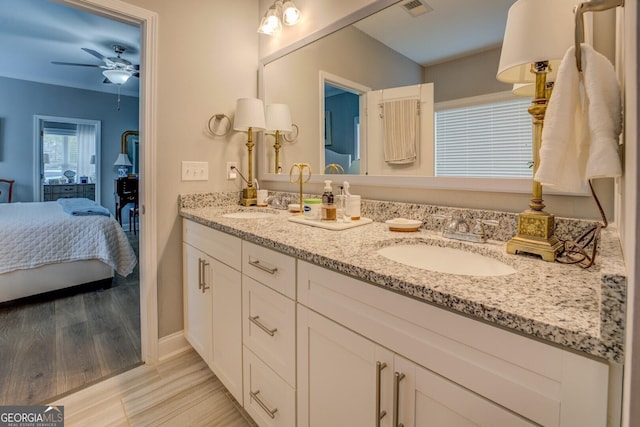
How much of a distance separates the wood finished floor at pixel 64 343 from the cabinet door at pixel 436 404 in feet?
5.56

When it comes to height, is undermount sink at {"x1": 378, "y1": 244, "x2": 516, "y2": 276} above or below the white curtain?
below

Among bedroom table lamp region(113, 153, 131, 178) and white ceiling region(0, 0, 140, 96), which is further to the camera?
bedroom table lamp region(113, 153, 131, 178)

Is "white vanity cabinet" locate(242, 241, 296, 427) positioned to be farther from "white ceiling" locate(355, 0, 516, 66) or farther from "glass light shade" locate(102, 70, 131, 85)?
"glass light shade" locate(102, 70, 131, 85)

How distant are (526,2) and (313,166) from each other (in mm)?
1241

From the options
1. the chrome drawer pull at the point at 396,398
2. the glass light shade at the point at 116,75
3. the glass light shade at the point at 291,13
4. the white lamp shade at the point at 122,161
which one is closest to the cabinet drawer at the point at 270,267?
the chrome drawer pull at the point at 396,398

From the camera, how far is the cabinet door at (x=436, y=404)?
0.59m

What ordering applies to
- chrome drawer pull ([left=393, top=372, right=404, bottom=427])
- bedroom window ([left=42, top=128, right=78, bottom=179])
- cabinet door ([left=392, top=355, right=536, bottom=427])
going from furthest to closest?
bedroom window ([left=42, top=128, right=78, bottom=179]) → chrome drawer pull ([left=393, top=372, right=404, bottom=427]) → cabinet door ([left=392, top=355, right=536, bottom=427])

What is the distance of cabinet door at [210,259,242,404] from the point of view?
1359 millimetres

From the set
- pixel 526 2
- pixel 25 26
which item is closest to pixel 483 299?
pixel 526 2

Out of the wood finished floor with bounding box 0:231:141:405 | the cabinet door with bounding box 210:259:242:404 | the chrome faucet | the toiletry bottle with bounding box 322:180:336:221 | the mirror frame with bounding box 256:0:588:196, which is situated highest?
the mirror frame with bounding box 256:0:588:196

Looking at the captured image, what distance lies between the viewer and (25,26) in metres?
3.12

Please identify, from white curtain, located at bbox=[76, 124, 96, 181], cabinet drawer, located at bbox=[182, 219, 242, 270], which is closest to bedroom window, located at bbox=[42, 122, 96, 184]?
white curtain, located at bbox=[76, 124, 96, 181]

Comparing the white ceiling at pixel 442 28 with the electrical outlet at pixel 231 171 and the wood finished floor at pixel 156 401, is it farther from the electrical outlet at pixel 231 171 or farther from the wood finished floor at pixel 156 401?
the wood finished floor at pixel 156 401

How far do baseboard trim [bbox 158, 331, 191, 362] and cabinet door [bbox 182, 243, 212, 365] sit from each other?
0.05 metres
